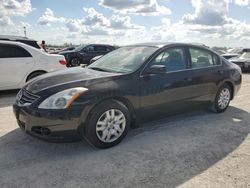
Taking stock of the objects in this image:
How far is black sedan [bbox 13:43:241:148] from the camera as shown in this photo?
3391 millimetres

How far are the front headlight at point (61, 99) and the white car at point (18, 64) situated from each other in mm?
4119

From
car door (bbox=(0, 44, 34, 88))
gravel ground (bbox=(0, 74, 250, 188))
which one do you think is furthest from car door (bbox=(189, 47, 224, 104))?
car door (bbox=(0, 44, 34, 88))

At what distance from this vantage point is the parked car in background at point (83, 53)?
52.4 ft

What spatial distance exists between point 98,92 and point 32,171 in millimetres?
1272

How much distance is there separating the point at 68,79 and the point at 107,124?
879mm

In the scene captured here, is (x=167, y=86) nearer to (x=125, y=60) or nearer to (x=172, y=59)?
(x=172, y=59)

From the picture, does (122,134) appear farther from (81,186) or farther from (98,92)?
(81,186)

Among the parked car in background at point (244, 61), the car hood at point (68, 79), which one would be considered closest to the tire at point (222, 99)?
the car hood at point (68, 79)

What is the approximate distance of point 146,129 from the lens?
14.8 feet

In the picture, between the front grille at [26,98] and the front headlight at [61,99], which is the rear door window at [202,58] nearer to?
the front headlight at [61,99]

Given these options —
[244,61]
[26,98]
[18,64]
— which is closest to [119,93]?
[26,98]

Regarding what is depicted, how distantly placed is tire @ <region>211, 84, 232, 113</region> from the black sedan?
0.07 meters

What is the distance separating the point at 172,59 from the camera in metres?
4.55

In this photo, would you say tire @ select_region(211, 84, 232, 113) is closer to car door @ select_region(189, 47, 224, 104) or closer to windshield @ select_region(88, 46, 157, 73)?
car door @ select_region(189, 47, 224, 104)
